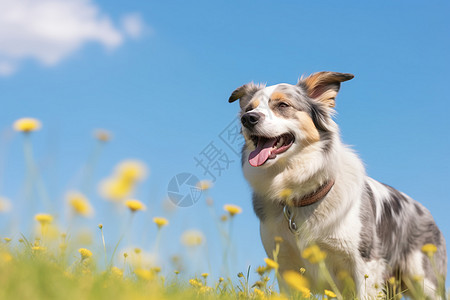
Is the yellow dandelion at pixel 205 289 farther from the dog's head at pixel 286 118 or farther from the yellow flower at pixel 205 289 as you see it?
the dog's head at pixel 286 118

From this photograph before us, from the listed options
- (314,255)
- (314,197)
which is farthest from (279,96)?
(314,255)

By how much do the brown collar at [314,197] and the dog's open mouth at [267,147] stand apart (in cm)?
62

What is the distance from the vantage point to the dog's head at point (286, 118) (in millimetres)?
4852

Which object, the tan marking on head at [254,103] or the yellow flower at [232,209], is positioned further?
the tan marking on head at [254,103]

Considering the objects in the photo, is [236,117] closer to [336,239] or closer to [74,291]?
[336,239]

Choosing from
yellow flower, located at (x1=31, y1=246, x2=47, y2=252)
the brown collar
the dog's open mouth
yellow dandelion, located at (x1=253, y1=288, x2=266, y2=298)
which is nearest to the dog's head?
the dog's open mouth

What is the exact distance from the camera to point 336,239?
4801 mm

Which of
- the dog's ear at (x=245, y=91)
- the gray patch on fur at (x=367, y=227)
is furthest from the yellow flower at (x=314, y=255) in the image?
the dog's ear at (x=245, y=91)

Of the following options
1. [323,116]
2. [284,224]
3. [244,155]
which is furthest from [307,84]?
[284,224]

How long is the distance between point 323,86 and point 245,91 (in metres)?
0.97

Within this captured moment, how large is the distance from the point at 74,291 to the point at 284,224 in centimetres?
334

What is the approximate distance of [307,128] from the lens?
198 inches

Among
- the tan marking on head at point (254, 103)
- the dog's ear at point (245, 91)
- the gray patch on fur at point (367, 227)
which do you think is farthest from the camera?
the dog's ear at point (245, 91)

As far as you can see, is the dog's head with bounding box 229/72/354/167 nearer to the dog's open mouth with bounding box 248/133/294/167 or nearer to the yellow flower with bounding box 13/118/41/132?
the dog's open mouth with bounding box 248/133/294/167
